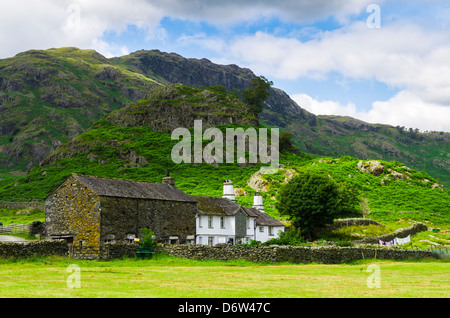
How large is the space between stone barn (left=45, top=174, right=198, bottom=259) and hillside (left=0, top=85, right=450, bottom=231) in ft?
116

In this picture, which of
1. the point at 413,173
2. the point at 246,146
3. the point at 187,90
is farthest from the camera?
the point at 187,90

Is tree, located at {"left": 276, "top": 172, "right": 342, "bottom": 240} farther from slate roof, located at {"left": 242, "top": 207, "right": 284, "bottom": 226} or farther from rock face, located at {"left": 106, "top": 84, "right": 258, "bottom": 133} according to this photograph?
rock face, located at {"left": 106, "top": 84, "right": 258, "bottom": 133}

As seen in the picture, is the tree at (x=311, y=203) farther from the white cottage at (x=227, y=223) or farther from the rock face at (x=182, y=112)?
the rock face at (x=182, y=112)

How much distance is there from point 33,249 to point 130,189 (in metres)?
15.1

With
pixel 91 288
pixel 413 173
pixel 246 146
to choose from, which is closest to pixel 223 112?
pixel 246 146

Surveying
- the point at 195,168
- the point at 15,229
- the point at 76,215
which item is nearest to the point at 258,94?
the point at 195,168

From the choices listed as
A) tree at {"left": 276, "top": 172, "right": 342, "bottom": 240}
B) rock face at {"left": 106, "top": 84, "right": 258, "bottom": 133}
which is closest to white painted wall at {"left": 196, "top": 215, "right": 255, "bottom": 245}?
tree at {"left": 276, "top": 172, "right": 342, "bottom": 240}

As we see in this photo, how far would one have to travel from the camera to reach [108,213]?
143 ft

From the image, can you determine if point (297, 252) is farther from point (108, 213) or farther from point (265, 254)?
point (108, 213)

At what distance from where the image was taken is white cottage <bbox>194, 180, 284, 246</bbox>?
5653cm

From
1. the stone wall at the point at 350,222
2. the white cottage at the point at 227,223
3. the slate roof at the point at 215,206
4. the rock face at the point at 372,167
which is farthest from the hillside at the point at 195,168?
the slate roof at the point at 215,206

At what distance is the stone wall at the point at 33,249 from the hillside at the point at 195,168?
4956 centimetres

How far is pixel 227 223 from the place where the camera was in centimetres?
5988
